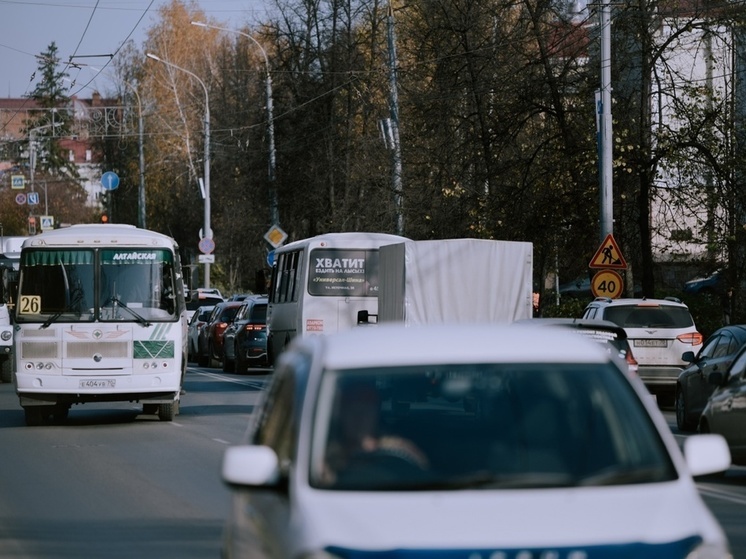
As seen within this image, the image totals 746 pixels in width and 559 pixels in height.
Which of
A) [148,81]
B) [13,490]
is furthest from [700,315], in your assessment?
[148,81]

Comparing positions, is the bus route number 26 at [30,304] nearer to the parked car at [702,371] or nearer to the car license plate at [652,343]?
the parked car at [702,371]

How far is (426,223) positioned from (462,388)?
1333 inches

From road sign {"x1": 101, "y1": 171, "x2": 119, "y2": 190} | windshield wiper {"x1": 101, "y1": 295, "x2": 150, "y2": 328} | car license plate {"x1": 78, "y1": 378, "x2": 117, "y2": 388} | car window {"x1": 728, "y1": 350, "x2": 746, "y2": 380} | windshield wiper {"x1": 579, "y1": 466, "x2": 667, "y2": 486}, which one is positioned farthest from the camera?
road sign {"x1": 101, "y1": 171, "x2": 119, "y2": 190}

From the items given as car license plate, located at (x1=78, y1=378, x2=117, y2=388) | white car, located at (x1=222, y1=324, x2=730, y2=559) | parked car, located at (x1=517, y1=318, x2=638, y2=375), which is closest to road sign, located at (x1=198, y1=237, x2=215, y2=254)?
car license plate, located at (x1=78, y1=378, x2=117, y2=388)

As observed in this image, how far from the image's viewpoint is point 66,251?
21.5 meters

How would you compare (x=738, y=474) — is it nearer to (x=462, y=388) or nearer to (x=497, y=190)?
(x=462, y=388)

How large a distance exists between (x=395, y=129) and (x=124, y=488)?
88.7 feet

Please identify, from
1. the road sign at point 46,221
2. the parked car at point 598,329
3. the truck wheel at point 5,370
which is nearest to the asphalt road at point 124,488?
the parked car at point 598,329

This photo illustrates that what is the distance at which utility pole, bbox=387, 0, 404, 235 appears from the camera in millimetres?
38719

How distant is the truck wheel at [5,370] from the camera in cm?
3497

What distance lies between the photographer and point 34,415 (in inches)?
843

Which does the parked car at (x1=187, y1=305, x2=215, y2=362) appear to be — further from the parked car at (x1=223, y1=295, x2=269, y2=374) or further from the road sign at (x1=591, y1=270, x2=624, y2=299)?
the road sign at (x1=591, y1=270, x2=624, y2=299)

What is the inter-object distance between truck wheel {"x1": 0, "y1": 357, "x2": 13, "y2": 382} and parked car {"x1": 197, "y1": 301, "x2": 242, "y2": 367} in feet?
22.0

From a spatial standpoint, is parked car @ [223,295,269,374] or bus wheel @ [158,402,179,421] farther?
parked car @ [223,295,269,374]
